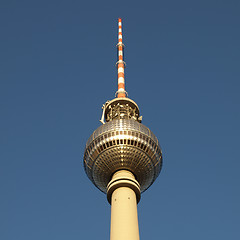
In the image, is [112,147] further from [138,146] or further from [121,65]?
[121,65]

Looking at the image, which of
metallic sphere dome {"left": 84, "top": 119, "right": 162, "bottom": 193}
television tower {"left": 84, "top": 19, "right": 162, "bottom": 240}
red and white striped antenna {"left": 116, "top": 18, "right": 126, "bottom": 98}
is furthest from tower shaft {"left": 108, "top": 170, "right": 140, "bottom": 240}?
red and white striped antenna {"left": 116, "top": 18, "right": 126, "bottom": 98}

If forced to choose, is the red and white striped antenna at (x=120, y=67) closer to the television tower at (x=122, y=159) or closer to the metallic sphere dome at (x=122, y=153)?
the television tower at (x=122, y=159)

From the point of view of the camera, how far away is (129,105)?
50.7 metres

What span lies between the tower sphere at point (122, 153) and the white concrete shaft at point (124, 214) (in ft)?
6.17

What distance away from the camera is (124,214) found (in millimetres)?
37938

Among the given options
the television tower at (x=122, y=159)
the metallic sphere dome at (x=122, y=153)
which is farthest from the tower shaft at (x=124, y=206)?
the metallic sphere dome at (x=122, y=153)

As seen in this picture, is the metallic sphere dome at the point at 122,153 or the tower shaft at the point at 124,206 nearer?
the tower shaft at the point at 124,206

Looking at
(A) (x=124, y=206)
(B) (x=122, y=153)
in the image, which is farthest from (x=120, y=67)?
(A) (x=124, y=206)

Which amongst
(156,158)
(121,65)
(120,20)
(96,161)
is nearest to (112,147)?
(96,161)

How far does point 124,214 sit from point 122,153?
719 cm

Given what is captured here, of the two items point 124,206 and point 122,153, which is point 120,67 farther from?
point 124,206

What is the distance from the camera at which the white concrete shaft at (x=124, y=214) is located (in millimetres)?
36500

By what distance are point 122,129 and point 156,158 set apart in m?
4.74

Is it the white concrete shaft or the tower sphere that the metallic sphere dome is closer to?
the tower sphere
